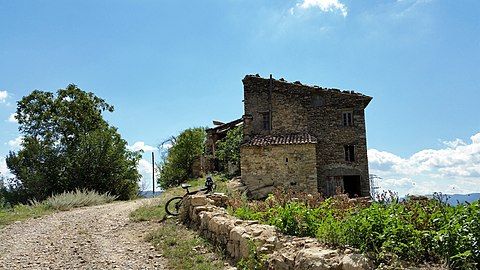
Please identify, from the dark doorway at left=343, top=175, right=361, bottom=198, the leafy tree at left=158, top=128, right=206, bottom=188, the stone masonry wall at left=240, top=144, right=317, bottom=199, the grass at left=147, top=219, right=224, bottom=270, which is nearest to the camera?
the grass at left=147, top=219, right=224, bottom=270

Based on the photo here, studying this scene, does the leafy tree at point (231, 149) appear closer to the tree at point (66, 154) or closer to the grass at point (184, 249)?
the tree at point (66, 154)

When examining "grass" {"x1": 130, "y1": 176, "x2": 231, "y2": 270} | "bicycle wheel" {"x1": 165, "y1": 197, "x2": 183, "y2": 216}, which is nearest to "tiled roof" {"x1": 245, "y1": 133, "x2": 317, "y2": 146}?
"bicycle wheel" {"x1": 165, "y1": 197, "x2": 183, "y2": 216}

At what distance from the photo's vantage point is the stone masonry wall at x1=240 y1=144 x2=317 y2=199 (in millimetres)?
22109

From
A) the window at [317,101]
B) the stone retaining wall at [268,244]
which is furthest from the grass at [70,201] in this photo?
the window at [317,101]

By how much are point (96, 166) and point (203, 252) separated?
63.2ft

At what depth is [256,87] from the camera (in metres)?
26.7

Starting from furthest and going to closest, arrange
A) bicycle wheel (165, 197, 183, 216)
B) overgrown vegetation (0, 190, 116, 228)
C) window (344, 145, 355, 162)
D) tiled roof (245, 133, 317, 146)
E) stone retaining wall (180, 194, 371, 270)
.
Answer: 1. window (344, 145, 355, 162)
2. tiled roof (245, 133, 317, 146)
3. overgrown vegetation (0, 190, 116, 228)
4. bicycle wheel (165, 197, 183, 216)
5. stone retaining wall (180, 194, 371, 270)

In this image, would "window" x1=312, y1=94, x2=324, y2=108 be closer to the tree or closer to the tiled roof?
the tiled roof

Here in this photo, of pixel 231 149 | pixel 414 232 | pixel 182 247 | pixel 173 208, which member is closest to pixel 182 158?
pixel 231 149

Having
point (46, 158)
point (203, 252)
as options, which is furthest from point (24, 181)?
point (203, 252)

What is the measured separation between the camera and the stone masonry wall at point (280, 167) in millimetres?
22109

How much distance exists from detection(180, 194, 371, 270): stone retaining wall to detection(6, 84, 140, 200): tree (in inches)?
660

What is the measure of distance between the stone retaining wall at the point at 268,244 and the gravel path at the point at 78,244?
1343 mm

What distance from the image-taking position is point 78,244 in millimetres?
10102
